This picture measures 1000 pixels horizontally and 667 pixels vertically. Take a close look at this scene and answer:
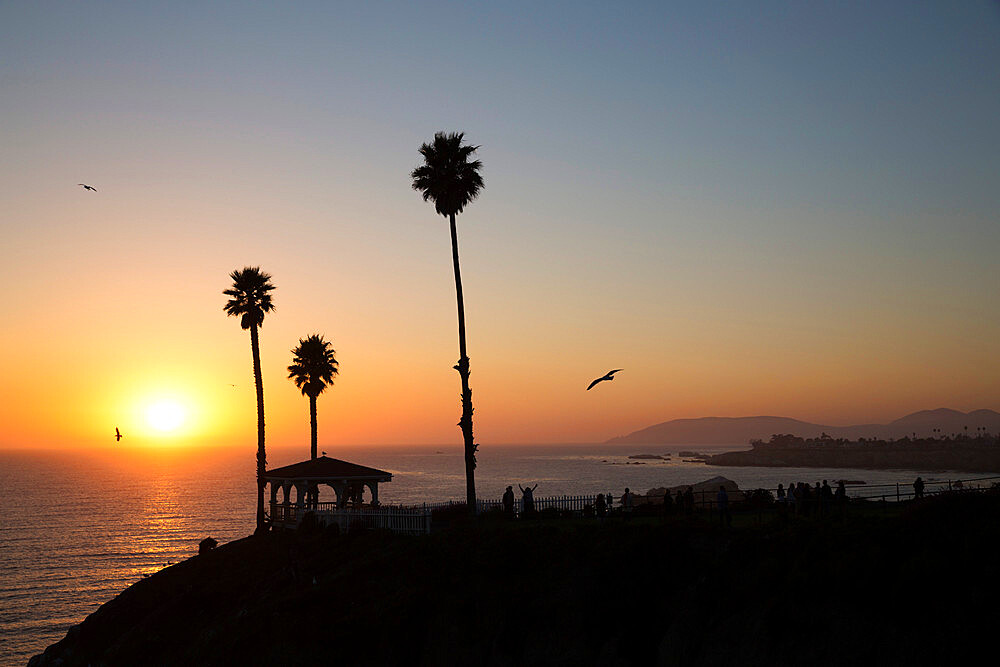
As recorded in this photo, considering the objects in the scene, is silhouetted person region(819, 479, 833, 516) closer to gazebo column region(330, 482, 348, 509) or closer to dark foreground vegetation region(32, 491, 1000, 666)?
dark foreground vegetation region(32, 491, 1000, 666)

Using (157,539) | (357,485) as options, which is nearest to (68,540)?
(157,539)

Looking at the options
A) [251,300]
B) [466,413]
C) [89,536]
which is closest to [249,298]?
[251,300]

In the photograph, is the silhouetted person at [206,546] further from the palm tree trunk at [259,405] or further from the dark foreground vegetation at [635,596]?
the dark foreground vegetation at [635,596]

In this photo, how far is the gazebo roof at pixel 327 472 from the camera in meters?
40.9

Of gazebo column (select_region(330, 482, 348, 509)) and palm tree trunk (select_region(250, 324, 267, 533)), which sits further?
palm tree trunk (select_region(250, 324, 267, 533))

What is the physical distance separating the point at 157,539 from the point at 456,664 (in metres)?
90.8

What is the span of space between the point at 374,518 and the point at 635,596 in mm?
15535

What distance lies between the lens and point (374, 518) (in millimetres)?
35406

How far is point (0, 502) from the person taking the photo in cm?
14988

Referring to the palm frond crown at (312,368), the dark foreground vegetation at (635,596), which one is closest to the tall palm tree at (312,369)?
the palm frond crown at (312,368)

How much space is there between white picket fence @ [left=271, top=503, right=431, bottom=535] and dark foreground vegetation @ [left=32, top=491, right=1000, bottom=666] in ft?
2.92

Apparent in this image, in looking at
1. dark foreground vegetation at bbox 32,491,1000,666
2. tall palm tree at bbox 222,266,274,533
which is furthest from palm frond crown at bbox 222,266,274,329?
dark foreground vegetation at bbox 32,491,1000,666

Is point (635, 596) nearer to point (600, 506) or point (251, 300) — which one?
point (600, 506)

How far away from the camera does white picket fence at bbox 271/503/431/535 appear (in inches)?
1307
